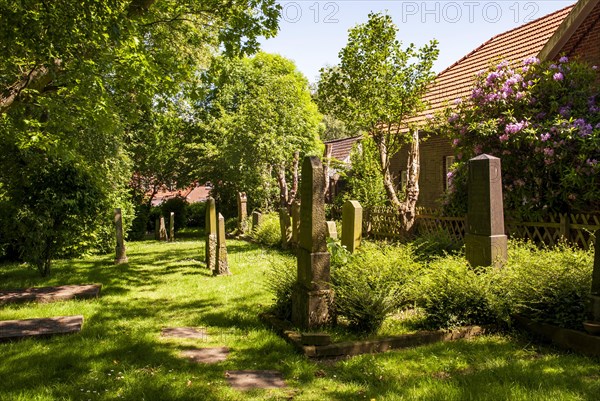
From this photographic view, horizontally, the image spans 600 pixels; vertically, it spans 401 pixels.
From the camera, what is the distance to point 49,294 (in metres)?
8.66

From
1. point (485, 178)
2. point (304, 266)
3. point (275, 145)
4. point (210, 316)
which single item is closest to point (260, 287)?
point (210, 316)

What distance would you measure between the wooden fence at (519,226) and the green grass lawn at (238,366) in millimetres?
2376

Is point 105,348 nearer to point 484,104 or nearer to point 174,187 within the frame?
point 484,104

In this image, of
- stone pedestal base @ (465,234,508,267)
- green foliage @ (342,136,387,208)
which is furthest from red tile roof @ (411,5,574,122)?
stone pedestal base @ (465,234,508,267)

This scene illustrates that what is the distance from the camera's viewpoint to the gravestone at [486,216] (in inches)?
282

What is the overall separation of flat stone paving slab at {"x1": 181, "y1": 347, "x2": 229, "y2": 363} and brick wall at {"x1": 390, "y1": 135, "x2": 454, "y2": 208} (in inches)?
508

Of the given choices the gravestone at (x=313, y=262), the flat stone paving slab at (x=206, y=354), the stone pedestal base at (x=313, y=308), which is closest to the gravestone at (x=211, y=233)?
the gravestone at (x=313, y=262)

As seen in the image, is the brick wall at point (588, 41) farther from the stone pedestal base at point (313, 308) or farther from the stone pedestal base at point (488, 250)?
the stone pedestal base at point (313, 308)

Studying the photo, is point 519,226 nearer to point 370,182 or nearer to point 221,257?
point 221,257

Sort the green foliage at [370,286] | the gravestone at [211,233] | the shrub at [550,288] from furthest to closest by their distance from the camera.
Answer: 1. the gravestone at [211,233]
2. the green foliage at [370,286]
3. the shrub at [550,288]

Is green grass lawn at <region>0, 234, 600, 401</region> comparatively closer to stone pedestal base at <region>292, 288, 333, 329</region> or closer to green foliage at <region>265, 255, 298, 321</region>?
green foliage at <region>265, 255, 298, 321</region>

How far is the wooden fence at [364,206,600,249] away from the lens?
931cm

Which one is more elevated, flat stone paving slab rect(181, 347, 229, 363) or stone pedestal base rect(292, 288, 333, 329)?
stone pedestal base rect(292, 288, 333, 329)

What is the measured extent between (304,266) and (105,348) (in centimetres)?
283
